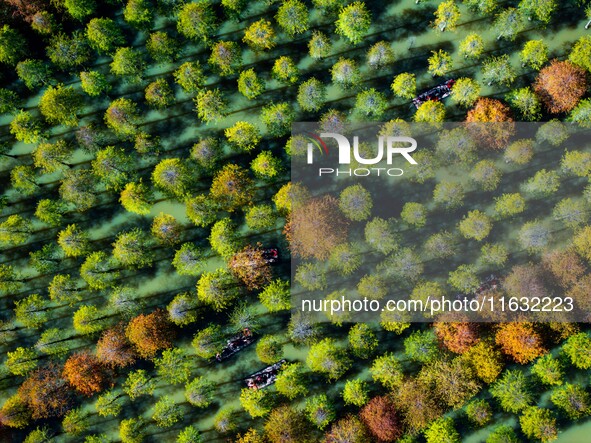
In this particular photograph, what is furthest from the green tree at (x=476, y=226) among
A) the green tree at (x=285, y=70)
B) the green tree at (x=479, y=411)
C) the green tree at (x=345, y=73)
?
the green tree at (x=285, y=70)

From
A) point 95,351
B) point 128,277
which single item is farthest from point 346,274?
point 95,351

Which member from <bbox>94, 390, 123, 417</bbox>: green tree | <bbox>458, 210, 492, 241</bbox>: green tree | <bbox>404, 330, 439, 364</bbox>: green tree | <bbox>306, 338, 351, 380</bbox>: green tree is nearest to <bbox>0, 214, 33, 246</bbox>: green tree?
<bbox>94, 390, 123, 417</bbox>: green tree

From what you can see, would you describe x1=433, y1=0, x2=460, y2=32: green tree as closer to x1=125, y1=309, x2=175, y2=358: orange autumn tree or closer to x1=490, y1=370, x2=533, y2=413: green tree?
x1=490, y1=370, x2=533, y2=413: green tree

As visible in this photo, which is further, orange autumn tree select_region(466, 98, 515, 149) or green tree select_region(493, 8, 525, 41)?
green tree select_region(493, 8, 525, 41)

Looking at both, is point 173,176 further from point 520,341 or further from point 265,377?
point 520,341

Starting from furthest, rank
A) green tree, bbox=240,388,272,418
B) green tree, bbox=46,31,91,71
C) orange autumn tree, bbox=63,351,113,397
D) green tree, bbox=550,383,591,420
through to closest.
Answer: green tree, bbox=46,31,91,71
orange autumn tree, bbox=63,351,113,397
green tree, bbox=240,388,272,418
green tree, bbox=550,383,591,420

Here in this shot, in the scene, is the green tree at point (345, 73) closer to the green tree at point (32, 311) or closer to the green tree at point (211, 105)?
the green tree at point (211, 105)

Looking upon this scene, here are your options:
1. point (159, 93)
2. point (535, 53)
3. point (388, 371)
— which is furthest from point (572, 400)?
point (159, 93)
